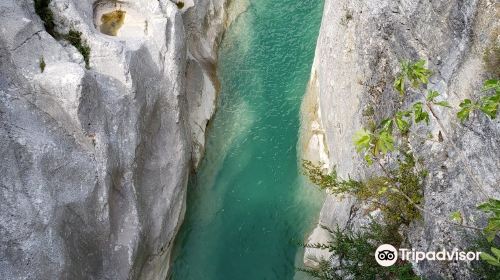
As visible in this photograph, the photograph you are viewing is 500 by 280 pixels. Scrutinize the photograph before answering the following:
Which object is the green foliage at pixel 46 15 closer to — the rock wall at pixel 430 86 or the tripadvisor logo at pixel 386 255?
the rock wall at pixel 430 86

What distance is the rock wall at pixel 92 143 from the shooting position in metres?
9.91

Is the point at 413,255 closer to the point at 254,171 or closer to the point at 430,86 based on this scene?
the point at 430,86

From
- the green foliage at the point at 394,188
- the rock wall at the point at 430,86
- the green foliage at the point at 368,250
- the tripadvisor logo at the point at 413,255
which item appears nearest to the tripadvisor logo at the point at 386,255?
the tripadvisor logo at the point at 413,255

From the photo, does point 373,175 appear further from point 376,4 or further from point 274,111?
point 274,111

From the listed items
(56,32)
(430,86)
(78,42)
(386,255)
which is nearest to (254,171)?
(386,255)

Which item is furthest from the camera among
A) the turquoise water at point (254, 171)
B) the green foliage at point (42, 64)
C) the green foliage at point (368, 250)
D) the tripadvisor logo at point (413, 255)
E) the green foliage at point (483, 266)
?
the turquoise water at point (254, 171)

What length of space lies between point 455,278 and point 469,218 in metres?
1.14

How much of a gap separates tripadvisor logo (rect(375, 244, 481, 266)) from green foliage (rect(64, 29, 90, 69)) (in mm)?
8767

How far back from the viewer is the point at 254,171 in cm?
1587

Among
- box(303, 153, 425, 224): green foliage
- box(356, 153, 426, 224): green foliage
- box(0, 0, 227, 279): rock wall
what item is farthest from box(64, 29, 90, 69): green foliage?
box(356, 153, 426, 224): green foliage

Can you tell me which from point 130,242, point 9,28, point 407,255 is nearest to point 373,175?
point 407,255

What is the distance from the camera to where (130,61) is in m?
12.8

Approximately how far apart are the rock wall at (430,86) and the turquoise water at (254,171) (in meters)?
0.90

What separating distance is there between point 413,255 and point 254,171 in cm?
712
